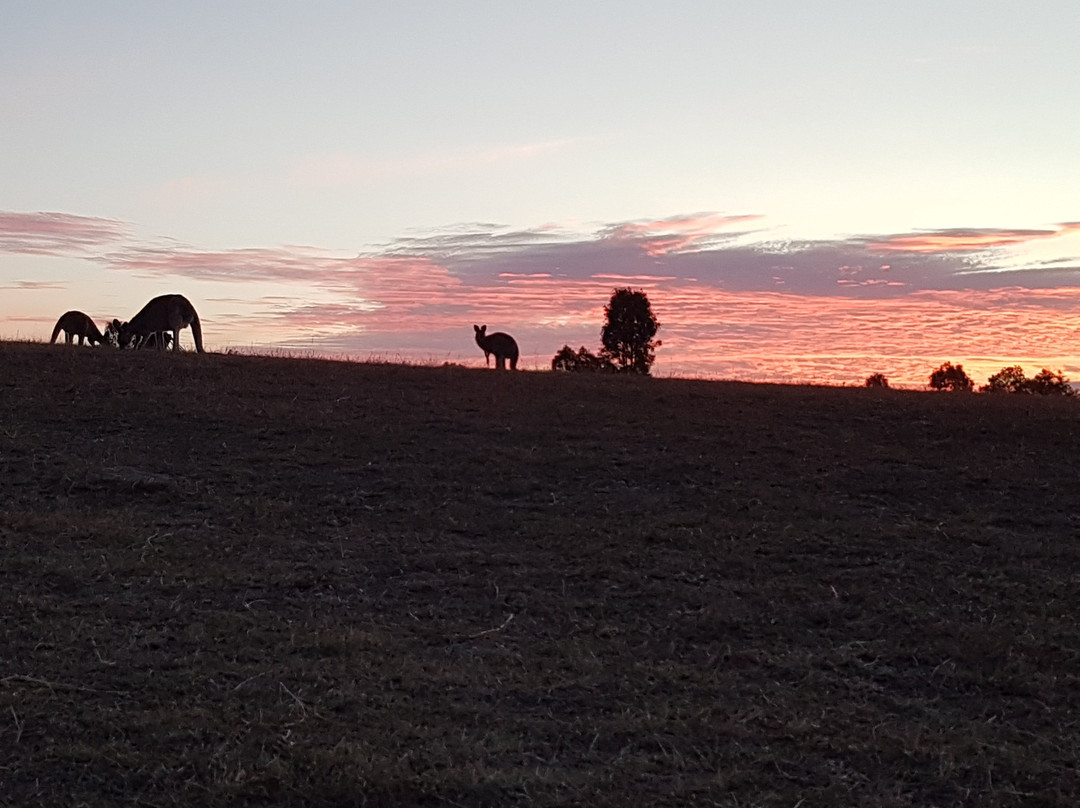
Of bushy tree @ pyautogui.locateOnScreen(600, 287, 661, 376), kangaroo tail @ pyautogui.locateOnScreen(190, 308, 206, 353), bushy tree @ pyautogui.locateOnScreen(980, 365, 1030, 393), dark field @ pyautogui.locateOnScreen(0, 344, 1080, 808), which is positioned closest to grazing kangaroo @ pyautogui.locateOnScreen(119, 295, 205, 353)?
kangaroo tail @ pyautogui.locateOnScreen(190, 308, 206, 353)

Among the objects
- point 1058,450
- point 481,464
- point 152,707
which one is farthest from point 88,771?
point 1058,450

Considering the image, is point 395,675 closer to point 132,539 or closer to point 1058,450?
point 132,539

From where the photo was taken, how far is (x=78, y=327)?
86.3 ft

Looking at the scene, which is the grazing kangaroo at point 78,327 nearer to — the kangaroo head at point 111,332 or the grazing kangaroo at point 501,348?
the kangaroo head at point 111,332

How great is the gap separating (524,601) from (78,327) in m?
20.6

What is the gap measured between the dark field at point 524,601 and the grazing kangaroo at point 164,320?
13.8 feet

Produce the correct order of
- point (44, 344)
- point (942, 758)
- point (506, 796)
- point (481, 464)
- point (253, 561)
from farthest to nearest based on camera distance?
1. point (44, 344)
2. point (481, 464)
3. point (253, 561)
4. point (942, 758)
5. point (506, 796)

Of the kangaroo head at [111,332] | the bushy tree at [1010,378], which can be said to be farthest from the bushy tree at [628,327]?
the kangaroo head at [111,332]

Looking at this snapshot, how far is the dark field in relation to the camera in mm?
6301

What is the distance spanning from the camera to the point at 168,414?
14.8m

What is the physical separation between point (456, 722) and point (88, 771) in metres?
2.09

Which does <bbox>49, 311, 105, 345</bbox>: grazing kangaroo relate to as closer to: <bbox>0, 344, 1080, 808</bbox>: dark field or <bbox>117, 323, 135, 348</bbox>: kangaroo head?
<bbox>117, 323, 135, 348</bbox>: kangaroo head

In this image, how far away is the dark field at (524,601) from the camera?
6301 mm

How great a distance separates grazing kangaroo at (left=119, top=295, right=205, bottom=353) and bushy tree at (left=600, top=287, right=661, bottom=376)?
33.8 meters
